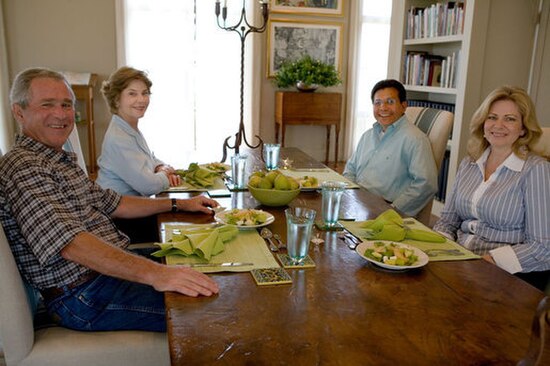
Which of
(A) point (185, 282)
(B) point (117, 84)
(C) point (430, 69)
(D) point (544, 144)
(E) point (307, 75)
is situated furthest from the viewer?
A: (E) point (307, 75)

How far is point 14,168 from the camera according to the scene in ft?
4.36

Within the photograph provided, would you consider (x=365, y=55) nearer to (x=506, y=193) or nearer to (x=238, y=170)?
(x=238, y=170)

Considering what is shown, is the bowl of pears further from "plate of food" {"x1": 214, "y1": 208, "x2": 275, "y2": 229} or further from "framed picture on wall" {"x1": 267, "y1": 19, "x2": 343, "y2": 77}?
"framed picture on wall" {"x1": 267, "y1": 19, "x2": 343, "y2": 77}

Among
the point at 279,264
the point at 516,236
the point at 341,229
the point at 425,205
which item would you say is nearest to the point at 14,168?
the point at 279,264

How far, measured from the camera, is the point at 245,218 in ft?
5.18

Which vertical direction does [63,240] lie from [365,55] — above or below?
below

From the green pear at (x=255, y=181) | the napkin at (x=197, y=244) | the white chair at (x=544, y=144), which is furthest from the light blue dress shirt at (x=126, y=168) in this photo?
the white chair at (x=544, y=144)

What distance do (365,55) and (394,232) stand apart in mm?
5288

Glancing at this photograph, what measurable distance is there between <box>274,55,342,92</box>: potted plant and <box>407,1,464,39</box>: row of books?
57.6 inches

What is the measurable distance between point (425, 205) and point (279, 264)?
1.39 m

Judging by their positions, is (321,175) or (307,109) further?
(307,109)

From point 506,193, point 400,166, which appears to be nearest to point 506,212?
point 506,193

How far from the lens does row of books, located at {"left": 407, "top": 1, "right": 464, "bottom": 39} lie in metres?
3.90

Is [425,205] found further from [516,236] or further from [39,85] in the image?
[39,85]
